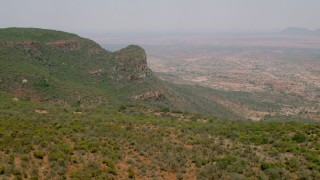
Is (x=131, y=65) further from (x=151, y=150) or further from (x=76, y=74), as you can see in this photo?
(x=151, y=150)

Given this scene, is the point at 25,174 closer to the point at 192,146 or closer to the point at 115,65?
the point at 192,146

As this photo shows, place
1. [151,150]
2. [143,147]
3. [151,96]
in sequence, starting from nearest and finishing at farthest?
[151,150] < [143,147] < [151,96]

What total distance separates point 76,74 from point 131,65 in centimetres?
1152

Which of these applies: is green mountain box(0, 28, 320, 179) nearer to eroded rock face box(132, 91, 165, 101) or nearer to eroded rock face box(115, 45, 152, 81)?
eroded rock face box(132, 91, 165, 101)

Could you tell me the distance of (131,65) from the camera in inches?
2766

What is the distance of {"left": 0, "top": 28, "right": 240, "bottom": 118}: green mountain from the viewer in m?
52.2

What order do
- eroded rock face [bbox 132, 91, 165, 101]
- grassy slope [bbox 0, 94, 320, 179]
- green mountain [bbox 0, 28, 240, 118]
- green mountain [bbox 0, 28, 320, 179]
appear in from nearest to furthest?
grassy slope [bbox 0, 94, 320, 179] < green mountain [bbox 0, 28, 320, 179] < green mountain [bbox 0, 28, 240, 118] < eroded rock face [bbox 132, 91, 165, 101]

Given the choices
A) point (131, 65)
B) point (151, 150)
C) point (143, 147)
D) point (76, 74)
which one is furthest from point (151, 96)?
point (151, 150)

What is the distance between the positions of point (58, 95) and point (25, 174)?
118ft

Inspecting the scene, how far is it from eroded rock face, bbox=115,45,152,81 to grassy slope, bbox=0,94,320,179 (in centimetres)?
3566

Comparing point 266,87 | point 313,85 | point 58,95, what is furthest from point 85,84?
point 313,85

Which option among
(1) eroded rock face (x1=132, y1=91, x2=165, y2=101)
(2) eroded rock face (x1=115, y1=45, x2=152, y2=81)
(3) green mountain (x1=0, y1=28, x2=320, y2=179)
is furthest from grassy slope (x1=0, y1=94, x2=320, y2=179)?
(2) eroded rock face (x1=115, y1=45, x2=152, y2=81)

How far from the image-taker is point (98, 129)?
28.5 meters

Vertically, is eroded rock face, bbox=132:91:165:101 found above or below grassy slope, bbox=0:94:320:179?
below
